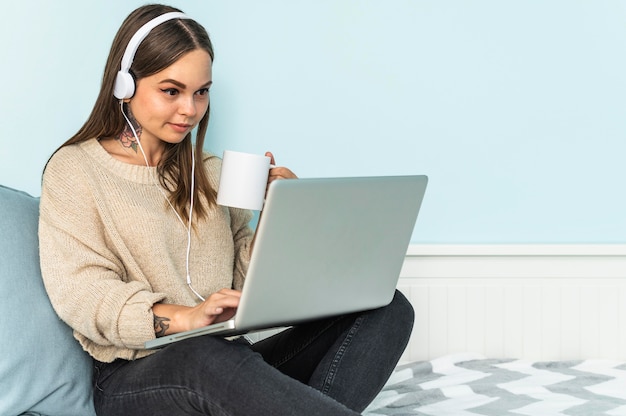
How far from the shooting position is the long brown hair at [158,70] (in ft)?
5.01

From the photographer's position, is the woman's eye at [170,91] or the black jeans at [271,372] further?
the woman's eye at [170,91]

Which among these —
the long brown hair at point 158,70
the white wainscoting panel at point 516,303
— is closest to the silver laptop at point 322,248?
the long brown hair at point 158,70

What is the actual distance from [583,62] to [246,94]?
881 mm

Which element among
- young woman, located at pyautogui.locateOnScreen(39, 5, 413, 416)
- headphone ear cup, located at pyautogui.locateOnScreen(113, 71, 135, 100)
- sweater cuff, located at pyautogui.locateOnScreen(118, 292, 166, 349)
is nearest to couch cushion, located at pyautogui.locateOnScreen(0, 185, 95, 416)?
young woman, located at pyautogui.locateOnScreen(39, 5, 413, 416)

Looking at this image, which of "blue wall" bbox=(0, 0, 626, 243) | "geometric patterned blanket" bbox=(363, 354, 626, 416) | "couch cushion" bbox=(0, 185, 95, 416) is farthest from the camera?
"blue wall" bbox=(0, 0, 626, 243)

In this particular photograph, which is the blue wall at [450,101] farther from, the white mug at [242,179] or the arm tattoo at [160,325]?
the arm tattoo at [160,325]

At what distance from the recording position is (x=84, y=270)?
4.59 ft

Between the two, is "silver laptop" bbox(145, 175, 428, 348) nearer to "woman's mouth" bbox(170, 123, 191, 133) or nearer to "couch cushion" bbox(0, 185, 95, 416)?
"couch cushion" bbox(0, 185, 95, 416)

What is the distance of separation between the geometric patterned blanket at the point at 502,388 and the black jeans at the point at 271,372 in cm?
25

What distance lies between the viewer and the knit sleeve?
1.35m

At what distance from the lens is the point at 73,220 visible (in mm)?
1445

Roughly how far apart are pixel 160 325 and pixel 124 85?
1.55 feet

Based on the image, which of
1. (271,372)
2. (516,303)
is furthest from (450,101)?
(271,372)

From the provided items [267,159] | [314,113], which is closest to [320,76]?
[314,113]
